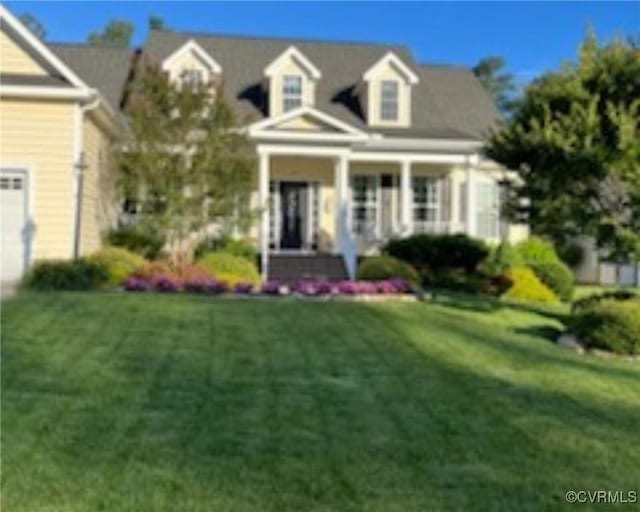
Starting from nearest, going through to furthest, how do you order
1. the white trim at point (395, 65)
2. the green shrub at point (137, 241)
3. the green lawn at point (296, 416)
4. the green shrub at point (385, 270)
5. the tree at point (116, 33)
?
the green lawn at point (296, 416) < the green shrub at point (137, 241) < the green shrub at point (385, 270) < the white trim at point (395, 65) < the tree at point (116, 33)

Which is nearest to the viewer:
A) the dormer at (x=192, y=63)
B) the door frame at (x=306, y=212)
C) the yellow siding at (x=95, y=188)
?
the yellow siding at (x=95, y=188)

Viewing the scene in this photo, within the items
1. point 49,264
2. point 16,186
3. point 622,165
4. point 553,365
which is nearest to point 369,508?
point 553,365

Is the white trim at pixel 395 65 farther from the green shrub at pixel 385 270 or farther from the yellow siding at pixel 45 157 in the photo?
the yellow siding at pixel 45 157

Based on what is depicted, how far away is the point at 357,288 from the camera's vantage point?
17.4 meters

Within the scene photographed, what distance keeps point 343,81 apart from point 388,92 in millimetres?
2116

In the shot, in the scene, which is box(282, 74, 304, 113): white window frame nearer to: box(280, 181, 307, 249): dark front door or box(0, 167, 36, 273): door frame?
box(280, 181, 307, 249): dark front door

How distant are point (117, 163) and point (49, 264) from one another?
3.32 m

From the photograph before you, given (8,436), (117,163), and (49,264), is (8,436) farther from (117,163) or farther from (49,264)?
(117,163)

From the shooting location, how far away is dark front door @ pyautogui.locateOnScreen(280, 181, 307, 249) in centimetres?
2691

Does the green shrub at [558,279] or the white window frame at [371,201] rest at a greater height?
the white window frame at [371,201]

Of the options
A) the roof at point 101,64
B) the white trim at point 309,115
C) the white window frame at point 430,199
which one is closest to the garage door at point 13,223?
the white trim at point 309,115

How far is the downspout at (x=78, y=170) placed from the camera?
61.6 ft

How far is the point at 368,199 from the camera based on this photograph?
2781cm

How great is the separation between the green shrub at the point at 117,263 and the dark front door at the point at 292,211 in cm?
799
